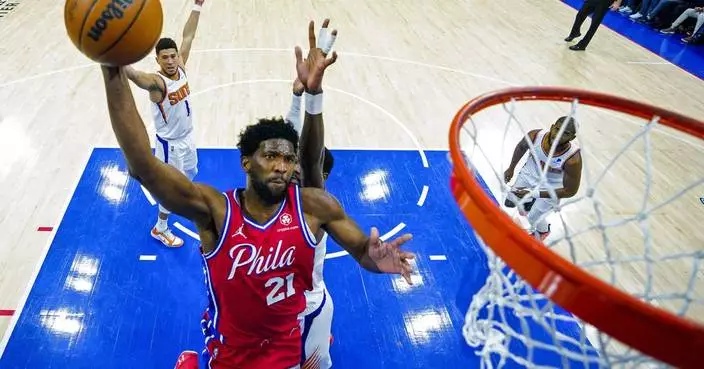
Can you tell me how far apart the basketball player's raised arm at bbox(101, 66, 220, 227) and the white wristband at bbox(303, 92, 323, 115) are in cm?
75

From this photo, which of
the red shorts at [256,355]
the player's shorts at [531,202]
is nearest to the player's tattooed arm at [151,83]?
the red shorts at [256,355]

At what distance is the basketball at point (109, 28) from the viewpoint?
177 centimetres

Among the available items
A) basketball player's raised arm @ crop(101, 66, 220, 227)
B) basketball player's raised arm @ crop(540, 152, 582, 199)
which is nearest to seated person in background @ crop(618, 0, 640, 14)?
basketball player's raised arm @ crop(540, 152, 582, 199)

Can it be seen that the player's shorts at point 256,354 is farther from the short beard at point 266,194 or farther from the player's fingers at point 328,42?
the player's fingers at point 328,42

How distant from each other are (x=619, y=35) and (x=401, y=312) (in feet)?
31.7

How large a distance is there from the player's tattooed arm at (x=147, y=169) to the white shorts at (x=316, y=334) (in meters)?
0.83

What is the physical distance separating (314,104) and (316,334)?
1.26m

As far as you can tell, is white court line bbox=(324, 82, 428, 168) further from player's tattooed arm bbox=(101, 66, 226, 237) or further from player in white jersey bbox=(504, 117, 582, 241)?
player's tattooed arm bbox=(101, 66, 226, 237)

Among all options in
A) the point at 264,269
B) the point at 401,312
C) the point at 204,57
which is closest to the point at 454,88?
the point at 204,57

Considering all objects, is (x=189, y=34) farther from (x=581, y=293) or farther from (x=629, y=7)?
(x=629, y=7)

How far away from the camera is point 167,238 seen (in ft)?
13.3

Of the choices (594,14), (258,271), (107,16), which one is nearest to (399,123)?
(258,271)

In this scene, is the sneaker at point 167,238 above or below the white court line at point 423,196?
below

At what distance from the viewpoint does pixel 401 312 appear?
3.74m
